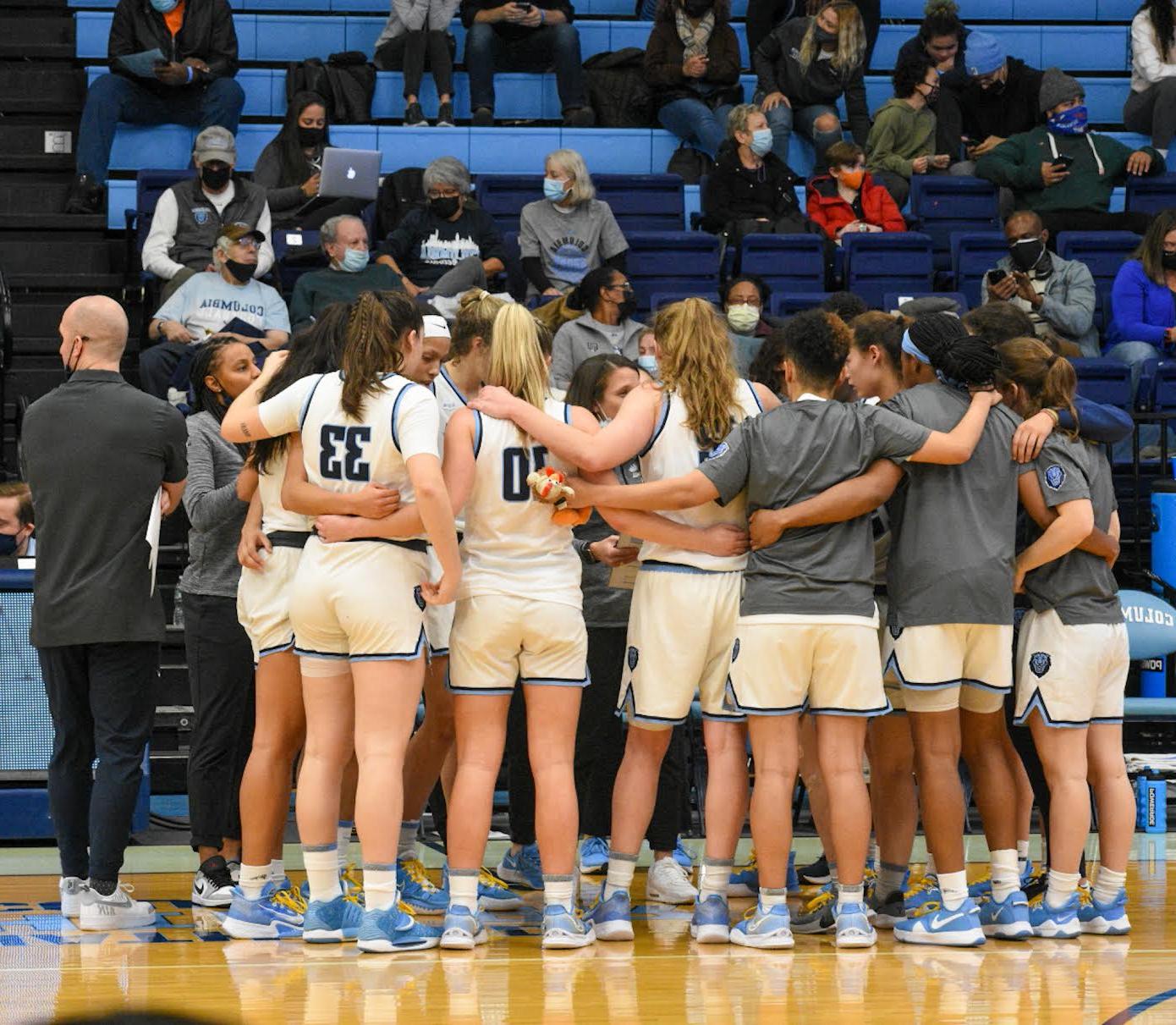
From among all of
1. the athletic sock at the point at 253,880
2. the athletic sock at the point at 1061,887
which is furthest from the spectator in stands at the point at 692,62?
the athletic sock at the point at 253,880

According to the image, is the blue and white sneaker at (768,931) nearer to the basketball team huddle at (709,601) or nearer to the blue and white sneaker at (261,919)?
the basketball team huddle at (709,601)

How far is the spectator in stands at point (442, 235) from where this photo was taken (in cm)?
967

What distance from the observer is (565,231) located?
9.70m

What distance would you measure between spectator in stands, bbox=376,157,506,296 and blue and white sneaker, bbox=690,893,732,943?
17.6ft

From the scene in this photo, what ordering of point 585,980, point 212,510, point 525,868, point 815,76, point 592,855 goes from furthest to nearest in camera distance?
point 815,76
point 592,855
point 525,868
point 212,510
point 585,980

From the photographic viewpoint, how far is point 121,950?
4.70 m

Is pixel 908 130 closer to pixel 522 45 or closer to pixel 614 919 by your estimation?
pixel 522 45

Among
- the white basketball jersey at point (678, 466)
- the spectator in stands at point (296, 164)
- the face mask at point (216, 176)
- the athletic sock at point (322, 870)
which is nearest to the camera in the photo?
the athletic sock at point (322, 870)

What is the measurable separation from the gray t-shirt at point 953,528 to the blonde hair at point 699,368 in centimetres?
47

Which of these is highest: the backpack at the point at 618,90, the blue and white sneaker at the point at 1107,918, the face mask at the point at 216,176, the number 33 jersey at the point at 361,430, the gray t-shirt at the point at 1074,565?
the backpack at the point at 618,90

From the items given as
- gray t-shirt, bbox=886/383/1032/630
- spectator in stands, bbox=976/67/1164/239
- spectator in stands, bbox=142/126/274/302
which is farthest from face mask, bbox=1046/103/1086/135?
gray t-shirt, bbox=886/383/1032/630

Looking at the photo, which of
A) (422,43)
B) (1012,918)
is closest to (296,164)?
(422,43)

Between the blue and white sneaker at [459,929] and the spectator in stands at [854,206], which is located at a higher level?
the spectator in stands at [854,206]

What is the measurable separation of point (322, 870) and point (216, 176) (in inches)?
228
